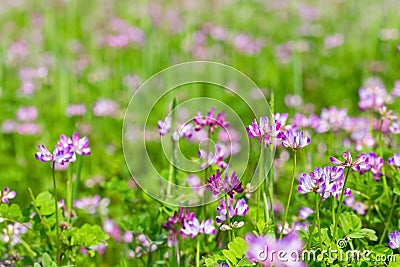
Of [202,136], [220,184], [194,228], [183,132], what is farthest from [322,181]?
[202,136]

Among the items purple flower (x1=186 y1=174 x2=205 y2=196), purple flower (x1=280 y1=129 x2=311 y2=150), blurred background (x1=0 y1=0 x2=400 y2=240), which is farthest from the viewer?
blurred background (x1=0 y1=0 x2=400 y2=240)

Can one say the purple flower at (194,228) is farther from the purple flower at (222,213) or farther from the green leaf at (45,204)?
the green leaf at (45,204)

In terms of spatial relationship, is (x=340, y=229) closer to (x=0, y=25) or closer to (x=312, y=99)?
(x=312, y=99)

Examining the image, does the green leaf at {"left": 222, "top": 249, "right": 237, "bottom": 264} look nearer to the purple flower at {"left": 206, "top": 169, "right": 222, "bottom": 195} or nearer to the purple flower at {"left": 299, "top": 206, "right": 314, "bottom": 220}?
the purple flower at {"left": 206, "top": 169, "right": 222, "bottom": 195}

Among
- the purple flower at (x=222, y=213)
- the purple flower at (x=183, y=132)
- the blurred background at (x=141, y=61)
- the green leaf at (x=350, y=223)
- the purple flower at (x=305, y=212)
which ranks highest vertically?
the blurred background at (x=141, y=61)

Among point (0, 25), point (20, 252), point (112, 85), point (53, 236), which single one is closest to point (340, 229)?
point (53, 236)

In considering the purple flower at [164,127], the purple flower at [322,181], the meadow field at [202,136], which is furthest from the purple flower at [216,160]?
the purple flower at [322,181]

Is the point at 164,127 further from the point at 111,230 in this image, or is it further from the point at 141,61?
the point at 141,61

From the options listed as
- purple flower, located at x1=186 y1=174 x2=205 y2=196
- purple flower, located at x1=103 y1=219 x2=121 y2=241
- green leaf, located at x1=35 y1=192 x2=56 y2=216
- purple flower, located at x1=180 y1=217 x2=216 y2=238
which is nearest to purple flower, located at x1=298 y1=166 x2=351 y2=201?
purple flower, located at x1=180 y1=217 x2=216 y2=238
